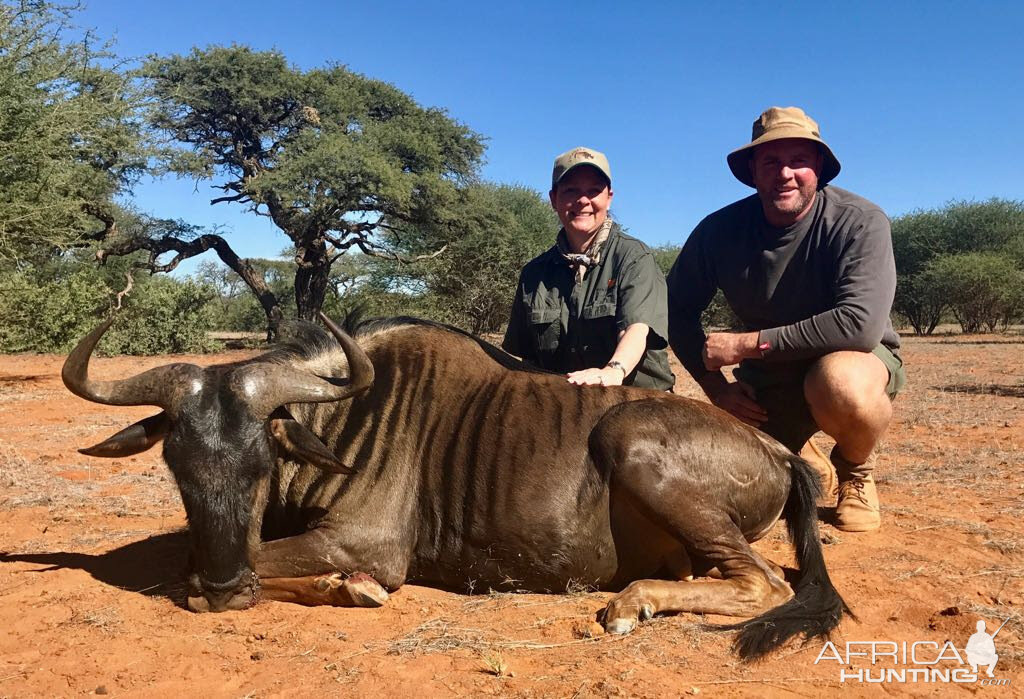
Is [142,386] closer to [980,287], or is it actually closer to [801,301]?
[801,301]

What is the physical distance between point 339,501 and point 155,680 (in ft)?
3.68

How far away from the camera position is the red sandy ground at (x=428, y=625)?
2748mm

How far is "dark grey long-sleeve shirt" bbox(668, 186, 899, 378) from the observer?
4398mm

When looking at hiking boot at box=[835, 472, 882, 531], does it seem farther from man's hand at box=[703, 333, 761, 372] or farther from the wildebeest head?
the wildebeest head

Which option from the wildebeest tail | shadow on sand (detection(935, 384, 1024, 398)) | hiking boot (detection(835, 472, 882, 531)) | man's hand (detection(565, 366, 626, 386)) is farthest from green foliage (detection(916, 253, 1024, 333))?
man's hand (detection(565, 366, 626, 386))

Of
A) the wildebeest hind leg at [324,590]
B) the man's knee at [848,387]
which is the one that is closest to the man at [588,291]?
the man's knee at [848,387]

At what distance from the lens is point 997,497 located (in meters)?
5.34

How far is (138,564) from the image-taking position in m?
4.12

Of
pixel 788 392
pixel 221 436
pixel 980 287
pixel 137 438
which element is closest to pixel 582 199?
pixel 788 392

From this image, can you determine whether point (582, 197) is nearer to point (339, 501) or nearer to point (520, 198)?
point (339, 501)

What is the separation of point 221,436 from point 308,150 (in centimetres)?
2182

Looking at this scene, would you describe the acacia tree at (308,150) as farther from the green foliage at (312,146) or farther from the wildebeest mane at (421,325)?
the wildebeest mane at (421,325)

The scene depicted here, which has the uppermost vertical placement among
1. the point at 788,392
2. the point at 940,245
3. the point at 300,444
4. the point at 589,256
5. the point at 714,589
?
the point at 940,245

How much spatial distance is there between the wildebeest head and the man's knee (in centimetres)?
258
